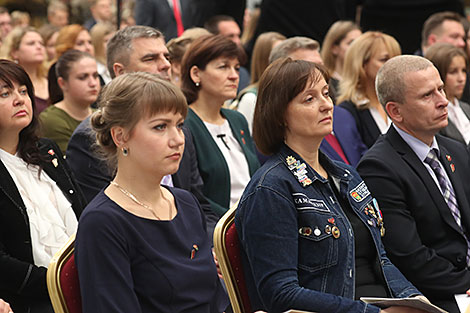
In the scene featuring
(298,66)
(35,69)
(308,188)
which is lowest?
(35,69)

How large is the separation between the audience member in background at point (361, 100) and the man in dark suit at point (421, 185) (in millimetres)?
1025

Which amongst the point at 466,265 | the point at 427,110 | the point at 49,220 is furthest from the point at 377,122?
the point at 49,220

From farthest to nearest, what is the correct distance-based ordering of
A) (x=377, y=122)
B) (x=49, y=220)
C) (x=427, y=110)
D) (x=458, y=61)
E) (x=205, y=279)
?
(x=458, y=61) → (x=377, y=122) → (x=427, y=110) → (x=49, y=220) → (x=205, y=279)

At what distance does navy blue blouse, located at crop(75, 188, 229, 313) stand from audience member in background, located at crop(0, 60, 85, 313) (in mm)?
677

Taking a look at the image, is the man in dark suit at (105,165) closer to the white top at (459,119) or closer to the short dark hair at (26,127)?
the short dark hair at (26,127)

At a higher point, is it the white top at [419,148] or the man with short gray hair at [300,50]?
the man with short gray hair at [300,50]

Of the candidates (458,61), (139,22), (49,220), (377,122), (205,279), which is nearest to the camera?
(205,279)

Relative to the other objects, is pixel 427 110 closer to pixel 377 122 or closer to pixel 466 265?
pixel 466 265

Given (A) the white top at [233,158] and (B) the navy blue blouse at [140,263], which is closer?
(B) the navy blue blouse at [140,263]

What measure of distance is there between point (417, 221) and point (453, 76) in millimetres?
2297

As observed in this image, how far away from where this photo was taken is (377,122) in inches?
182

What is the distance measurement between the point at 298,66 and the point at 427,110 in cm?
88

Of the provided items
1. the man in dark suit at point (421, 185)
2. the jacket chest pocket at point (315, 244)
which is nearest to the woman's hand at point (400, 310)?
the jacket chest pocket at point (315, 244)

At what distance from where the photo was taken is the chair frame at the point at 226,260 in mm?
2566
